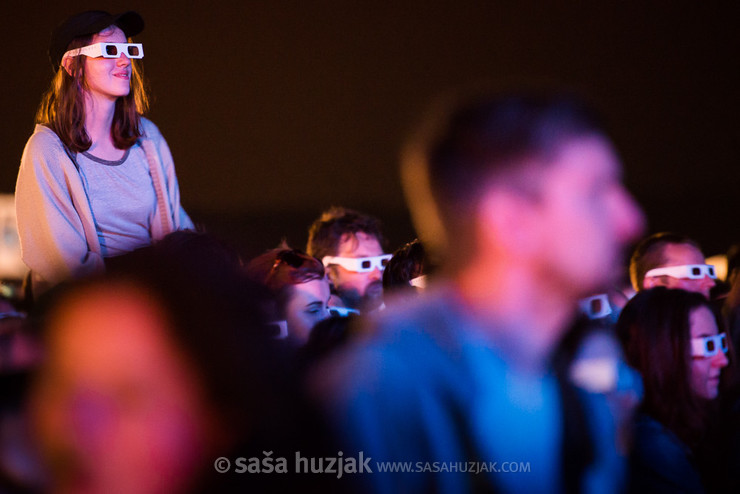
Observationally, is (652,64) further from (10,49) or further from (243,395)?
(243,395)

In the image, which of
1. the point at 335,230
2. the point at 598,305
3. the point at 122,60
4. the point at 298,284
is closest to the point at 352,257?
the point at 335,230

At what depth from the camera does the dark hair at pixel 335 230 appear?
4301mm

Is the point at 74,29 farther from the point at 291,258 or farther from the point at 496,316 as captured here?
the point at 496,316

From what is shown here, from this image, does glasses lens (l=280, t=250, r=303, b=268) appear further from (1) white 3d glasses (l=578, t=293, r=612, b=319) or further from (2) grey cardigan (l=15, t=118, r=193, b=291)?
(1) white 3d glasses (l=578, t=293, r=612, b=319)

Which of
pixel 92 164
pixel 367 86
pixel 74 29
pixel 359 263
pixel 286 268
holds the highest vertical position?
pixel 74 29

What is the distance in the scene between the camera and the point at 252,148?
720cm

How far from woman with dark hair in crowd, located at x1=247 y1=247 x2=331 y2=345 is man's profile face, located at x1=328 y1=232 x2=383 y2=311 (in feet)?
2.87

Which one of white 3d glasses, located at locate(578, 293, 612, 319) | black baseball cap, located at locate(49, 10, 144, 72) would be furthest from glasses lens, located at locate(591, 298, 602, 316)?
black baseball cap, located at locate(49, 10, 144, 72)

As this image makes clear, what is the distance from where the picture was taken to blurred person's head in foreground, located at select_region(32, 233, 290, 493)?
1.02 meters

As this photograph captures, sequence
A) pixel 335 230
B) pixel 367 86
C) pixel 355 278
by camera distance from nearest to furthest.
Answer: pixel 355 278
pixel 335 230
pixel 367 86

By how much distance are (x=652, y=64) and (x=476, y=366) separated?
702 cm

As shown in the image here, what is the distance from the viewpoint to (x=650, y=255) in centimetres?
414

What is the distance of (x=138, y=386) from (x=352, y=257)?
10.5ft

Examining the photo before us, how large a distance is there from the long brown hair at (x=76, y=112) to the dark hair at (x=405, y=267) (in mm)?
1231
